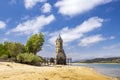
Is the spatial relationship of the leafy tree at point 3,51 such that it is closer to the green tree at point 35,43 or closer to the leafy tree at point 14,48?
the leafy tree at point 14,48

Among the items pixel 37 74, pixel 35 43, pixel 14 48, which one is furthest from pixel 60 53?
pixel 37 74

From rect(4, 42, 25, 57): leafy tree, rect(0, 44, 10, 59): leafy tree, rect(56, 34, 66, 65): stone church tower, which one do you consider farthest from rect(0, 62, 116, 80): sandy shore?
rect(56, 34, 66, 65): stone church tower

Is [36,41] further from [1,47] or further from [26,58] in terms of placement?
[26,58]

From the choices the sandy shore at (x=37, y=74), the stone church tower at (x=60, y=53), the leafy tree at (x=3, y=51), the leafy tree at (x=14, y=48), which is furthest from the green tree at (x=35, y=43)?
the sandy shore at (x=37, y=74)

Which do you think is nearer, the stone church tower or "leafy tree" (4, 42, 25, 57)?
"leafy tree" (4, 42, 25, 57)

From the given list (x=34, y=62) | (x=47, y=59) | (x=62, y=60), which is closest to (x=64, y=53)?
(x=62, y=60)

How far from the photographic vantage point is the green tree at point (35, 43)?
69.3 meters

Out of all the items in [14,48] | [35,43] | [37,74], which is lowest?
[37,74]

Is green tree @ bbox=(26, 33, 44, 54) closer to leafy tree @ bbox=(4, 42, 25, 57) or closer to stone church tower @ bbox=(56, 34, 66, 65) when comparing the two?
leafy tree @ bbox=(4, 42, 25, 57)

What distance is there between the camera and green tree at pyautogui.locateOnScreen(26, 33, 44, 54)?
6931 cm

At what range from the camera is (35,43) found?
Result: 69.1 metres

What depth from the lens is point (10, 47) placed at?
2638 inches

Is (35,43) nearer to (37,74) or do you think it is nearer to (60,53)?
(60,53)

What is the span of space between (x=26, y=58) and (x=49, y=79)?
105 ft
